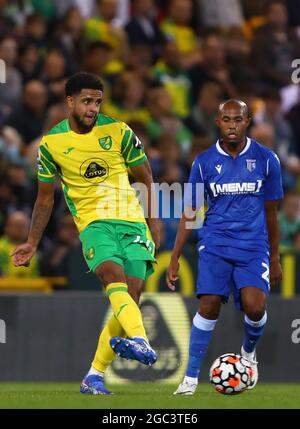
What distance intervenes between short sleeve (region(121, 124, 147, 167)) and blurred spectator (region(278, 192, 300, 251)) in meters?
6.41

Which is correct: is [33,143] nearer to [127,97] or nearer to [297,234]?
[127,97]

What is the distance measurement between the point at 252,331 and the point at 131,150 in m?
1.67

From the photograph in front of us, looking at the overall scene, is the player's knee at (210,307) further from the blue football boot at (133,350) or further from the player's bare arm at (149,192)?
the blue football boot at (133,350)

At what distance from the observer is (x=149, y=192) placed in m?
10.4

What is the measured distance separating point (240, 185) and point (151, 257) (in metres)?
0.87

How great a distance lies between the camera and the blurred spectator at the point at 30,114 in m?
16.4

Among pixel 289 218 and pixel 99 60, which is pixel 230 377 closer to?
pixel 289 218

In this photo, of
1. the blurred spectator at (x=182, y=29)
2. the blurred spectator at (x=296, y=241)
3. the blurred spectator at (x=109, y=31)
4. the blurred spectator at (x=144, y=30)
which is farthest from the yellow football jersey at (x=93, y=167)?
the blurred spectator at (x=182, y=29)

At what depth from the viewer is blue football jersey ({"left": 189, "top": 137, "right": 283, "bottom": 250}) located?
10.5m

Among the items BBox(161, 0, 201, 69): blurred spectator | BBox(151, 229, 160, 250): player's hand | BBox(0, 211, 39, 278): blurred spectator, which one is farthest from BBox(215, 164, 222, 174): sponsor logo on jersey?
BBox(161, 0, 201, 69): blurred spectator

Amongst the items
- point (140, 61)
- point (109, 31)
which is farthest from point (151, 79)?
point (109, 31)

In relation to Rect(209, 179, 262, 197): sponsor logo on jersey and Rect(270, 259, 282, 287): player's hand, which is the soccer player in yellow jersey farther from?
Rect(270, 259, 282, 287): player's hand

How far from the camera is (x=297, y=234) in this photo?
16562 millimetres

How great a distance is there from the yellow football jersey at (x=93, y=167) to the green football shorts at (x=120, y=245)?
61 millimetres
